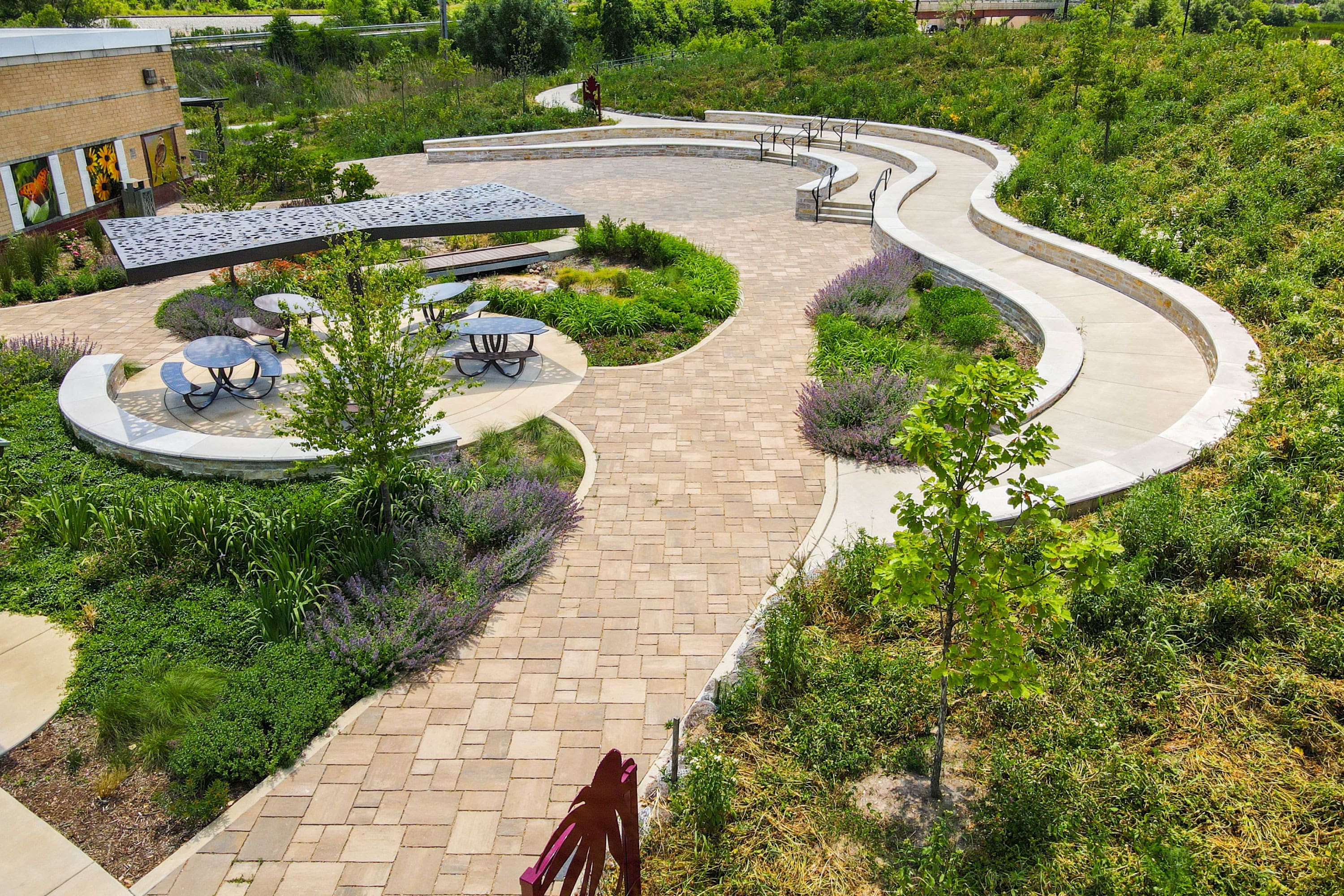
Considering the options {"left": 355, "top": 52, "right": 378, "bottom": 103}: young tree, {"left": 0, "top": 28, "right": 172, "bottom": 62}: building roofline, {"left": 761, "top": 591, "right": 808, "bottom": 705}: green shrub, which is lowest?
{"left": 761, "top": 591, "right": 808, "bottom": 705}: green shrub

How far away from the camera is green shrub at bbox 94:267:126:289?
15422mm

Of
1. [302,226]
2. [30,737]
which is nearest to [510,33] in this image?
[302,226]

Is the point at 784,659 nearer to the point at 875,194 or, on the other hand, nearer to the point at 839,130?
the point at 875,194

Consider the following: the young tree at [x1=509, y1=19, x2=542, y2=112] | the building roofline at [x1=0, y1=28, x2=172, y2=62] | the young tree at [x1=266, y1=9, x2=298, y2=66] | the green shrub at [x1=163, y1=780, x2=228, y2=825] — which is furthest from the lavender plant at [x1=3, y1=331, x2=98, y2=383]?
the young tree at [x1=266, y1=9, x2=298, y2=66]

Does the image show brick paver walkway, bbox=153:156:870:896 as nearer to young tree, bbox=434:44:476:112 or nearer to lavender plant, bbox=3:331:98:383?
lavender plant, bbox=3:331:98:383

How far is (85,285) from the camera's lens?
50.2 feet

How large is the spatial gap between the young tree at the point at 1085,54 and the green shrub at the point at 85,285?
799 inches

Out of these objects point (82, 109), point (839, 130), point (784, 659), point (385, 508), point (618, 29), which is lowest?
point (784, 659)

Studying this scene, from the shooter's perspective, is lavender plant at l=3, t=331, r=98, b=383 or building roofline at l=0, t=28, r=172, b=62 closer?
lavender plant at l=3, t=331, r=98, b=383

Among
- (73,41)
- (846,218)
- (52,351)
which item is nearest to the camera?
(52,351)

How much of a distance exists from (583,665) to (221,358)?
6.49 meters

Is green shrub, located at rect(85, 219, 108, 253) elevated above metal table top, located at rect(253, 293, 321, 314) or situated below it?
above

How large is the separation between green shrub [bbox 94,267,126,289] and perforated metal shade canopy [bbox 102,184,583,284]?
248 cm

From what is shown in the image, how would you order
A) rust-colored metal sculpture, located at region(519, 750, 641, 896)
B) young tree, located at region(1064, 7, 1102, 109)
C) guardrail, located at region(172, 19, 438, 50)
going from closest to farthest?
rust-colored metal sculpture, located at region(519, 750, 641, 896) → young tree, located at region(1064, 7, 1102, 109) → guardrail, located at region(172, 19, 438, 50)
